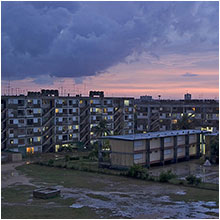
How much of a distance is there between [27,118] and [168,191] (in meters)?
47.3

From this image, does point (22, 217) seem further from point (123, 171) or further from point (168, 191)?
point (123, 171)

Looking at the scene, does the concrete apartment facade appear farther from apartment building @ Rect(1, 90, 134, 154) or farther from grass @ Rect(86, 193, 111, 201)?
apartment building @ Rect(1, 90, 134, 154)

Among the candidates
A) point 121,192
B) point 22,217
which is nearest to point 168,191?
point 121,192

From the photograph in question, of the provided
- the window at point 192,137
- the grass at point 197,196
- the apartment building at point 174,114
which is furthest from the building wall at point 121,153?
the apartment building at point 174,114

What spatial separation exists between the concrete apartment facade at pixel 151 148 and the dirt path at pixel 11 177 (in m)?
16.0

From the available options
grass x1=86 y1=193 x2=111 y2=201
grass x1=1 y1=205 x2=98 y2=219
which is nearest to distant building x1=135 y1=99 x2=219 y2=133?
grass x1=86 y1=193 x2=111 y2=201

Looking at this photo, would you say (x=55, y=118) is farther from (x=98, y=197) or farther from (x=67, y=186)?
(x=98, y=197)

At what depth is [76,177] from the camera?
53.6 metres

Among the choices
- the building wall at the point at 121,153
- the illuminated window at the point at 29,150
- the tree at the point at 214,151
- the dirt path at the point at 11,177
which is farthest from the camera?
the illuminated window at the point at 29,150

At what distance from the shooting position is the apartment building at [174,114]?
105m

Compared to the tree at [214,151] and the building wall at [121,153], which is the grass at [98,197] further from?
the tree at [214,151]

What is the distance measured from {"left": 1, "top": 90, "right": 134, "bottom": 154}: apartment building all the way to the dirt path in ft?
49.8

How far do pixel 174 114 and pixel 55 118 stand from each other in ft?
140

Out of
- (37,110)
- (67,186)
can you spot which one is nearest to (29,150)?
(37,110)
